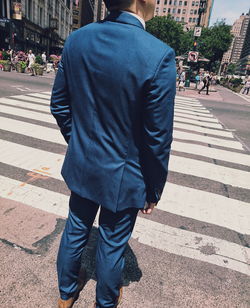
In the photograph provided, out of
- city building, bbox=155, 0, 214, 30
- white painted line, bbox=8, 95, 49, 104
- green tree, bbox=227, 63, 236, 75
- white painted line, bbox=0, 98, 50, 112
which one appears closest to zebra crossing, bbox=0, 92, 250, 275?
white painted line, bbox=0, 98, 50, 112

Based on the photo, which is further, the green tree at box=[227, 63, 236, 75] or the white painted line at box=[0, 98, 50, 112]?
the green tree at box=[227, 63, 236, 75]

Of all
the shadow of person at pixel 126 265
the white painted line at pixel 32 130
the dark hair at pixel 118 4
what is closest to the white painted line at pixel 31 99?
the white painted line at pixel 32 130

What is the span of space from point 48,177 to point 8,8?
35.6 metres

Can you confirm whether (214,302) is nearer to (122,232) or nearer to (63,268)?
(122,232)

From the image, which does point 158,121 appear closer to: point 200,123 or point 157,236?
point 157,236

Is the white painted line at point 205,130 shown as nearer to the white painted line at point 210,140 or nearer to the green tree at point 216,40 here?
the white painted line at point 210,140

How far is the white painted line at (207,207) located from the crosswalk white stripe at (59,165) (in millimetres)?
698

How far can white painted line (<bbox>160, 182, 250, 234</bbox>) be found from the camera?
3175 millimetres

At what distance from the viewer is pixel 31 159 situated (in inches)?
176

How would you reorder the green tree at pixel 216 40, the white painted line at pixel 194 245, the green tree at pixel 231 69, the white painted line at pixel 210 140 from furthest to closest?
the green tree at pixel 231 69 < the green tree at pixel 216 40 < the white painted line at pixel 210 140 < the white painted line at pixel 194 245

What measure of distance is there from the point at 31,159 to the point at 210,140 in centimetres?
463

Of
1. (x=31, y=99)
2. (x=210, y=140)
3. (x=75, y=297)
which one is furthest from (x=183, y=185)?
(x=31, y=99)

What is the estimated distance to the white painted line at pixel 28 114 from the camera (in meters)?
7.13

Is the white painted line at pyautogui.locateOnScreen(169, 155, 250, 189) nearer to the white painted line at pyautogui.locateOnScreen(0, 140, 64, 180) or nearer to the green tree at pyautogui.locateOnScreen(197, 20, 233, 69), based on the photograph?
the white painted line at pyautogui.locateOnScreen(0, 140, 64, 180)
